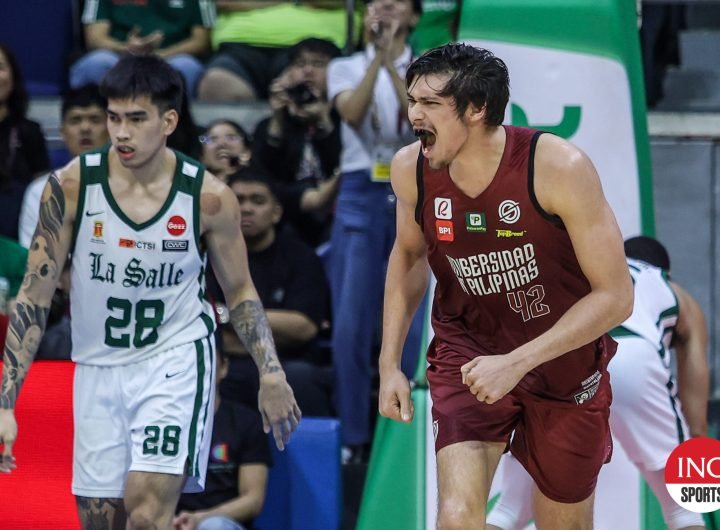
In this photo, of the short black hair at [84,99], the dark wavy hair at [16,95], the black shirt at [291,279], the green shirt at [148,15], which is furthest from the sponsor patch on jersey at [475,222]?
the green shirt at [148,15]

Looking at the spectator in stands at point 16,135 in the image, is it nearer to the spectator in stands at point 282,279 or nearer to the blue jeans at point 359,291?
the spectator in stands at point 282,279

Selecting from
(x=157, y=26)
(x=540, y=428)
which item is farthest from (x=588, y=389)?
(x=157, y=26)

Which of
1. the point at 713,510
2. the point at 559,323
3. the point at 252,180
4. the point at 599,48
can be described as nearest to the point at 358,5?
the point at 252,180

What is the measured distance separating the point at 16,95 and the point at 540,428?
3970 mm

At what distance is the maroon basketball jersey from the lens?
4.03 meters

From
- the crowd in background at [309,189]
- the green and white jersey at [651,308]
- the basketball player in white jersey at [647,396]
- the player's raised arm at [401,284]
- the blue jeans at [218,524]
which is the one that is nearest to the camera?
the player's raised arm at [401,284]

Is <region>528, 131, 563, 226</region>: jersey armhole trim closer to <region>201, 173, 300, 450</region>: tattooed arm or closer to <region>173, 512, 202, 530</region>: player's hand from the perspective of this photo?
<region>201, 173, 300, 450</region>: tattooed arm

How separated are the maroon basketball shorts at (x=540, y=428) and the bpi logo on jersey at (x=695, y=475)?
1017 mm

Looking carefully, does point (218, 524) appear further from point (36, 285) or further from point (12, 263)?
point (12, 263)

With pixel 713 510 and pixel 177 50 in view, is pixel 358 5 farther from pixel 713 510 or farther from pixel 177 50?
pixel 713 510

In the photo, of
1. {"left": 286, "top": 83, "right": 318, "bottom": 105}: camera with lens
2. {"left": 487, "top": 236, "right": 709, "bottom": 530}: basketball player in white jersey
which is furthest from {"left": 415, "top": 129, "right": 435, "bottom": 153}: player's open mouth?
{"left": 286, "top": 83, "right": 318, "bottom": 105}: camera with lens

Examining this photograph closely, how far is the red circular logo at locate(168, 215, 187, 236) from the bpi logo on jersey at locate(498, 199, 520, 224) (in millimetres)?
1295

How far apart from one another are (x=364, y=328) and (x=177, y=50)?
263cm

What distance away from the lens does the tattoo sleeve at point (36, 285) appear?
4.68 m
